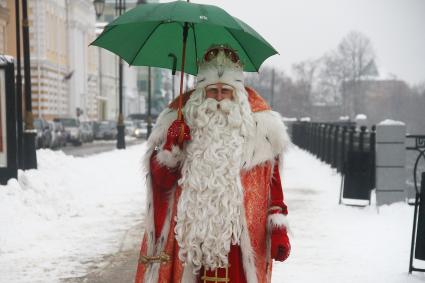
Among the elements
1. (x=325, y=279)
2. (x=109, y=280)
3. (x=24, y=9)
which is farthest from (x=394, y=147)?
(x=24, y=9)

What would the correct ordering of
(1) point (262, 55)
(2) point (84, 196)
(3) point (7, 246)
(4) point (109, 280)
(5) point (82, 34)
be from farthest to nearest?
1. (5) point (82, 34)
2. (2) point (84, 196)
3. (3) point (7, 246)
4. (4) point (109, 280)
5. (1) point (262, 55)

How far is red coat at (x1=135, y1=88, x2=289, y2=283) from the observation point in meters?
3.46

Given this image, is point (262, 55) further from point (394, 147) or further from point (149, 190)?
point (394, 147)

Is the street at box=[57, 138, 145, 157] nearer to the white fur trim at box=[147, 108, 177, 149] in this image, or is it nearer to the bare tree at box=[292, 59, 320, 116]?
the white fur trim at box=[147, 108, 177, 149]

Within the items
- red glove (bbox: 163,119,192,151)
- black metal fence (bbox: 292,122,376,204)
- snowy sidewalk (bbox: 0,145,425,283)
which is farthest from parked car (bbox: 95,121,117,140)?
red glove (bbox: 163,119,192,151)

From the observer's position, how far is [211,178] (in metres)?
3.36

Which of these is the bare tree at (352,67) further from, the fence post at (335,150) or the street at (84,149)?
the fence post at (335,150)

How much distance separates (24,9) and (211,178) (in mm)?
10652

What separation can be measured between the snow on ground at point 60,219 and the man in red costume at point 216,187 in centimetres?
290

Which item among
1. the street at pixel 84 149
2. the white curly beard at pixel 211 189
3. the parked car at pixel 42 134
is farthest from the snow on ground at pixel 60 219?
the parked car at pixel 42 134

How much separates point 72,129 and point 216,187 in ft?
113

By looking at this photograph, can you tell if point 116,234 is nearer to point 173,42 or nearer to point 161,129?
point 173,42

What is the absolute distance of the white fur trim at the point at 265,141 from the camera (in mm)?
3457

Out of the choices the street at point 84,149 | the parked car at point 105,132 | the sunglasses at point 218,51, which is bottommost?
the street at point 84,149
